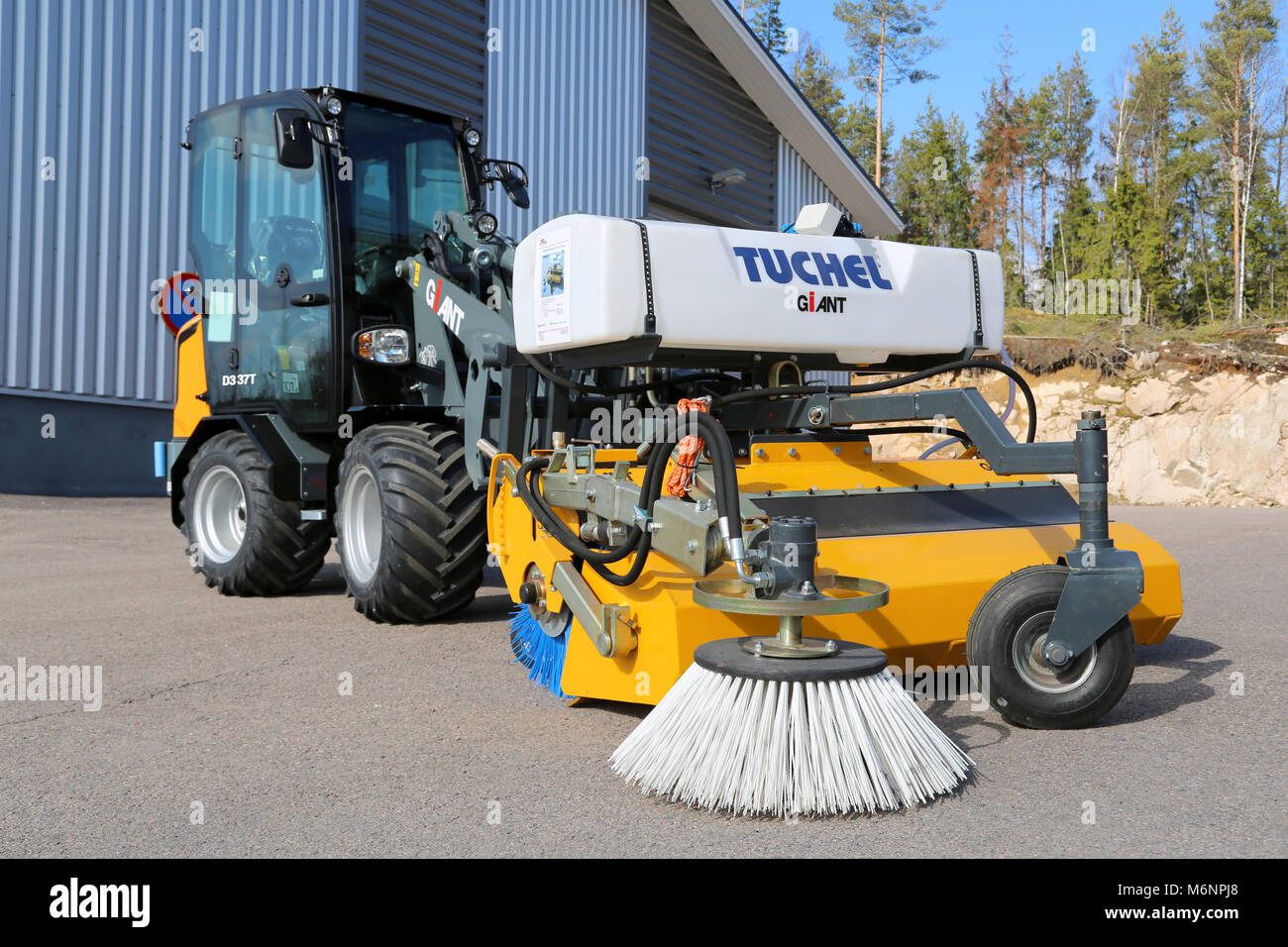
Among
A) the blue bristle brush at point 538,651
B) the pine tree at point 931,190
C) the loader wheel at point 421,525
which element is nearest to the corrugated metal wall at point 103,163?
the loader wheel at point 421,525

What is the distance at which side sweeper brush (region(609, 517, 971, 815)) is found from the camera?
9.43 ft

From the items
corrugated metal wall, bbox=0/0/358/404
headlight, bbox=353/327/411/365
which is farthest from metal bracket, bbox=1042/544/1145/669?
corrugated metal wall, bbox=0/0/358/404

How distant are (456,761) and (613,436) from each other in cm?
285

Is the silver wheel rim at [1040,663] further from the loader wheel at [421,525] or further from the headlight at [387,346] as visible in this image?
the headlight at [387,346]

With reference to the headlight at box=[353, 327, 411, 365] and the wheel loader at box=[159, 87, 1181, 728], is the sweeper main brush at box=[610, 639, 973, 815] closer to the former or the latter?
the wheel loader at box=[159, 87, 1181, 728]

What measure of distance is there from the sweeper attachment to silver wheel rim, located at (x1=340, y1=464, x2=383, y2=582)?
1273 mm

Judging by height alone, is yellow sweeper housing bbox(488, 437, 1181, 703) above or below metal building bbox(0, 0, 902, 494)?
below

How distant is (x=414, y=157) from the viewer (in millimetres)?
6816

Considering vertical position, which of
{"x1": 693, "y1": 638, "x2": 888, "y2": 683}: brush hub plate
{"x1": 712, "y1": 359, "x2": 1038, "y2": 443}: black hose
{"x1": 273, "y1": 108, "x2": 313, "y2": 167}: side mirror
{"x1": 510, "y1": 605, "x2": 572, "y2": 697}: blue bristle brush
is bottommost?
{"x1": 510, "y1": 605, "x2": 572, "y2": 697}: blue bristle brush

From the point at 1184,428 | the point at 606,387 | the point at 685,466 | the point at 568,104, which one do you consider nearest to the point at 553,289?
the point at 606,387

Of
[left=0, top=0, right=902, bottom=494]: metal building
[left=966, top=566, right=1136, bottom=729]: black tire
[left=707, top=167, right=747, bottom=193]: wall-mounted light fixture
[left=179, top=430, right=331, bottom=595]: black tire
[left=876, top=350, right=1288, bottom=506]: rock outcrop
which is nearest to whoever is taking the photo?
[left=966, top=566, right=1136, bottom=729]: black tire

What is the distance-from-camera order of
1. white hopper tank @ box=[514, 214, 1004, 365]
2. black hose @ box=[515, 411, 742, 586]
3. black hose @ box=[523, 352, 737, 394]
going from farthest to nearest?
1. black hose @ box=[523, 352, 737, 394]
2. white hopper tank @ box=[514, 214, 1004, 365]
3. black hose @ box=[515, 411, 742, 586]

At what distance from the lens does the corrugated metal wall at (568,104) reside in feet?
52.0

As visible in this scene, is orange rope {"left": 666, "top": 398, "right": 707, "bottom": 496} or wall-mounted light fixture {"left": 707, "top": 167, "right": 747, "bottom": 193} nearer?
orange rope {"left": 666, "top": 398, "right": 707, "bottom": 496}
